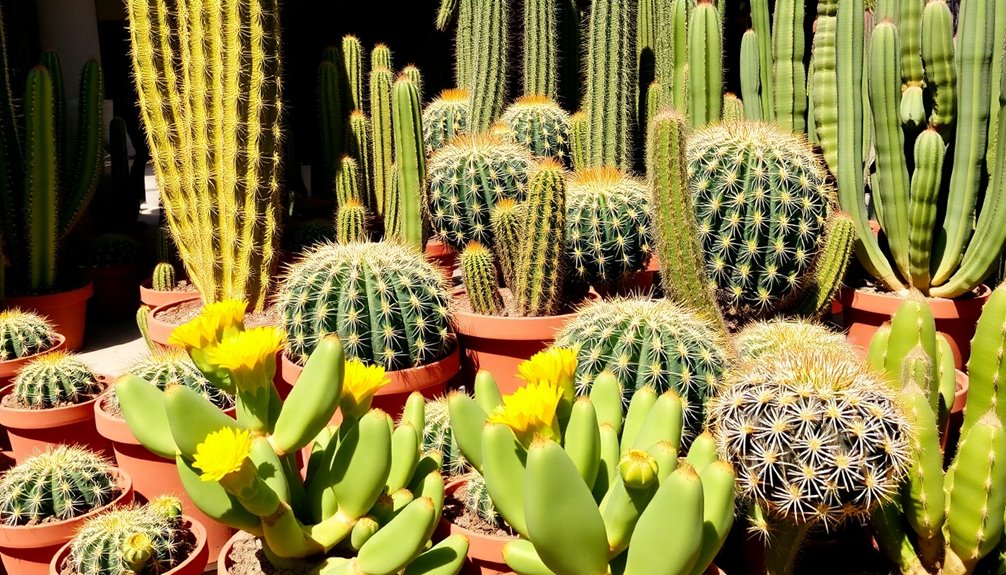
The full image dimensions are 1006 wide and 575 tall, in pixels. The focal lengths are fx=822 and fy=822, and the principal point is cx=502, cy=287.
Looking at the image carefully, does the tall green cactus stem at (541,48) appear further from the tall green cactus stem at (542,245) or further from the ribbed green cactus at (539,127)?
the tall green cactus stem at (542,245)

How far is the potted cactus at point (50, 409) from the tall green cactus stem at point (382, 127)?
5.06 feet

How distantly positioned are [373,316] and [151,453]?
2.65 ft

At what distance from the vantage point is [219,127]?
339cm

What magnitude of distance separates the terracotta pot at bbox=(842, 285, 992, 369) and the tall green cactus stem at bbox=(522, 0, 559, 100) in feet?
5.87

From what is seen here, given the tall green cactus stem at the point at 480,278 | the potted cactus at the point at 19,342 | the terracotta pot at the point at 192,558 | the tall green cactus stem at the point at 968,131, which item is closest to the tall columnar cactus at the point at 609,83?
the tall green cactus stem at the point at 480,278

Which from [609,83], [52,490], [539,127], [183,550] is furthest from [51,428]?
[609,83]

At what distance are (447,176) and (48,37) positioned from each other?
4.47 meters

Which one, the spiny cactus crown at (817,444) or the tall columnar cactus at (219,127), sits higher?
the tall columnar cactus at (219,127)

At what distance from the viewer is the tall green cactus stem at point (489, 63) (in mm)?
4086

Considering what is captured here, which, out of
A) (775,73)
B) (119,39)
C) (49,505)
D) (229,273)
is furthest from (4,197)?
(119,39)

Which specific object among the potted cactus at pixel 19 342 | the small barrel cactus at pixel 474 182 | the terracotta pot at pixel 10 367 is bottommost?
the terracotta pot at pixel 10 367

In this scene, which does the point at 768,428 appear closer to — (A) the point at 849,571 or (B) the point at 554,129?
(A) the point at 849,571

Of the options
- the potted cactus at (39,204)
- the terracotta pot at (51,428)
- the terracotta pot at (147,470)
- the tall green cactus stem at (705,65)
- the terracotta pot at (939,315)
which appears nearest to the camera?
the terracotta pot at (147,470)

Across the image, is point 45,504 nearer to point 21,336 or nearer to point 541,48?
point 21,336
